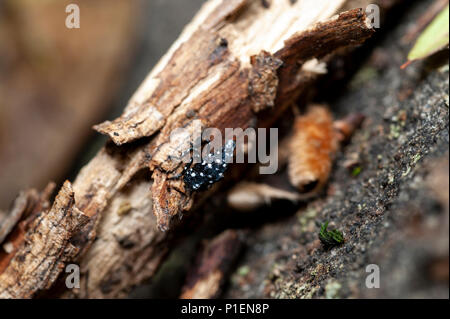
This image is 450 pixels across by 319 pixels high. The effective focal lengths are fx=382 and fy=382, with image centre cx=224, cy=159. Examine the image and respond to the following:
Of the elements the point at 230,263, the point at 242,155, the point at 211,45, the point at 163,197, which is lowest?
the point at 230,263

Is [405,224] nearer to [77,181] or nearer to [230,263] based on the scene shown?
[230,263]

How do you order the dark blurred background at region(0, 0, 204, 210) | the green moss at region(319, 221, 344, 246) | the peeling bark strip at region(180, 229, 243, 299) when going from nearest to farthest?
1. the green moss at region(319, 221, 344, 246)
2. the peeling bark strip at region(180, 229, 243, 299)
3. the dark blurred background at region(0, 0, 204, 210)

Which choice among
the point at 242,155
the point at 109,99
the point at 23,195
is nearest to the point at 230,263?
the point at 242,155

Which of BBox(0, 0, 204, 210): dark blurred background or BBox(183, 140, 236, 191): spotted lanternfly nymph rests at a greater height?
BBox(0, 0, 204, 210): dark blurred background

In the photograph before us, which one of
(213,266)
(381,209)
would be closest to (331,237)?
(381,209)

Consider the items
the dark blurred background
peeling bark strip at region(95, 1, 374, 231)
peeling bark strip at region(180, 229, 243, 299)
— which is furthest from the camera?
the dark blurred background

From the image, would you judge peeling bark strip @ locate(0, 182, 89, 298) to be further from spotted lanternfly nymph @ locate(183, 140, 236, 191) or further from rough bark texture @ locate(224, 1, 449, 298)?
rough bark texture @ locate(224, 1, 449, 298)

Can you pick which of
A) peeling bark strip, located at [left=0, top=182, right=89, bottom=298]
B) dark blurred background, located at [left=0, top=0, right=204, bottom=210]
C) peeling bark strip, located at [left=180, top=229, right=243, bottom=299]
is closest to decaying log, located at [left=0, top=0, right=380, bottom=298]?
peeling bark strip, located at [left=0, top=182, right=89, bottom=298]

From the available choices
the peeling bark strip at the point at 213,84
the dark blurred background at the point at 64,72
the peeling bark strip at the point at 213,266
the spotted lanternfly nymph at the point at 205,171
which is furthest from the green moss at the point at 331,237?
the dark blurred background at the point at 64,72
